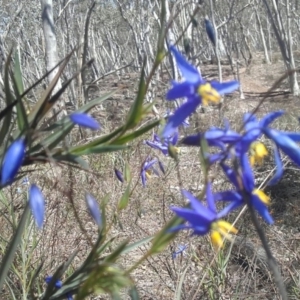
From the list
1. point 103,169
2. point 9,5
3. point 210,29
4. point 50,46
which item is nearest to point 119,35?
point 9,5

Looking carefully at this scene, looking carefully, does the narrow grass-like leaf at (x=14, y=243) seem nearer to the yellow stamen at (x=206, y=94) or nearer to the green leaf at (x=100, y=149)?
the green leaf at (x=100, y=149)

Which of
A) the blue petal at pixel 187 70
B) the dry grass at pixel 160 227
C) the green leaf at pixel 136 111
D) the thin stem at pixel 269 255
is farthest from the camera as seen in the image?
the dry grass at pixel 160 227

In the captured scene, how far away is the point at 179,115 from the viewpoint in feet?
2.21

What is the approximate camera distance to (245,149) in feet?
2.09

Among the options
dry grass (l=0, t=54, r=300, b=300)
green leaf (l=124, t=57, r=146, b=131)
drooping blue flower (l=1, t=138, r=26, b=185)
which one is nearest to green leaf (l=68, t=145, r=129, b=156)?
green leaf (l=124, t=57, r=146, b=131)

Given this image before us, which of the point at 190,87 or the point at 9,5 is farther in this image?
the point at 9,5

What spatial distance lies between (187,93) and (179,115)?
3 centimetres

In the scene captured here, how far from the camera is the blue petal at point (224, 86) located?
0.72 meters

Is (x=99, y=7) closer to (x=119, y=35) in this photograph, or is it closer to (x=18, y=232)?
(x=119, y=35)

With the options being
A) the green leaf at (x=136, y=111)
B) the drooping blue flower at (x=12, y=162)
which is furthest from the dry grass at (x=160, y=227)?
the drooping blue flower at (x=12, y=162)

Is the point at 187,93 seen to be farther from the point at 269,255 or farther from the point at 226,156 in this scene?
the point at 269,255

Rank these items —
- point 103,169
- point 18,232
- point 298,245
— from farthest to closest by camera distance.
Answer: point 103,169
point 298,245
point 18,232

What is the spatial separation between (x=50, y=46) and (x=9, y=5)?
9797 mm

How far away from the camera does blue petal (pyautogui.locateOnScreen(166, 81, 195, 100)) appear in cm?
67
